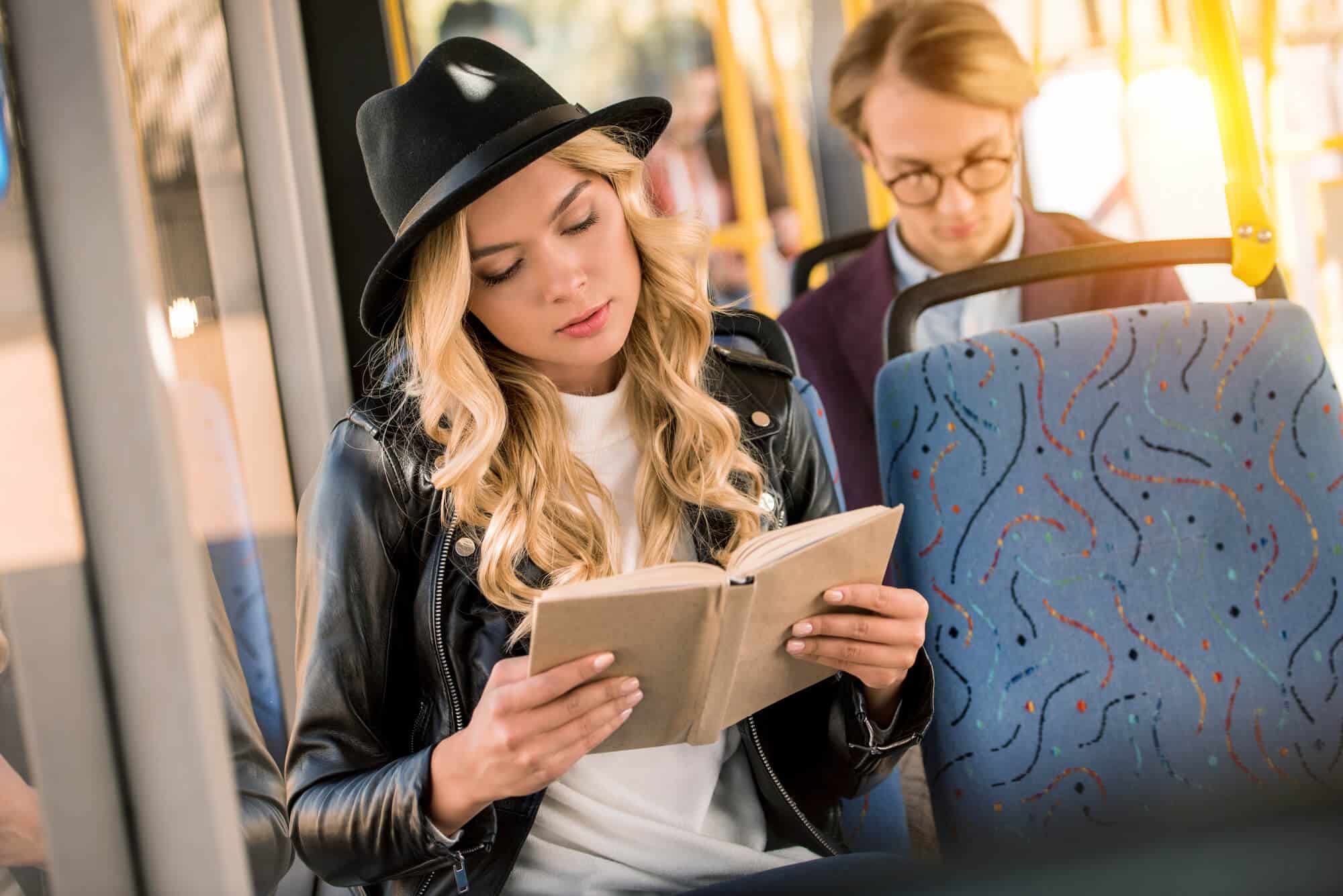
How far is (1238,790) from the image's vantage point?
1332mm

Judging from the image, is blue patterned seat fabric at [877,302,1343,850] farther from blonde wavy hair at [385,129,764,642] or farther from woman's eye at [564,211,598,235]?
woman's eye at [564,211,598,235]

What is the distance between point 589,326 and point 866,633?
1.50ft

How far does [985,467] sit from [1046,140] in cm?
328

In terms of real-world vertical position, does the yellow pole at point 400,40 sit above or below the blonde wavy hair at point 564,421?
above

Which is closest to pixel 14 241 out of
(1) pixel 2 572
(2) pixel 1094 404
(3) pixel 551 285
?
(1) pixel 2 572

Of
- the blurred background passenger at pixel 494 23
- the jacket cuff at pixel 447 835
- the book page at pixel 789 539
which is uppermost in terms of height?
the blurred background passenger at pixel 494 23

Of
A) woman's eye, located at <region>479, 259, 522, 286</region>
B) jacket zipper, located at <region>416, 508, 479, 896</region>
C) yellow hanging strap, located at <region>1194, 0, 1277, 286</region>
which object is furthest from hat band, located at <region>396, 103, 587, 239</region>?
yellow hanging strap, located at <region>1194, 0, 1277, 286</region>

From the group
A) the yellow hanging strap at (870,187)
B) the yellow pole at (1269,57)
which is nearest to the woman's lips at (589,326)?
the yellow hanging strap at (870,187)

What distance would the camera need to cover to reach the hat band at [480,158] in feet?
3.79

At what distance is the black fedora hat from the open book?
0.46 meters

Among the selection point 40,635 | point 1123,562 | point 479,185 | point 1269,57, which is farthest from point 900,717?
point 1269,57

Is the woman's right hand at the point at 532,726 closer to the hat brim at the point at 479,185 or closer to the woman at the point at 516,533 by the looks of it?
the woman at the point at 516,533

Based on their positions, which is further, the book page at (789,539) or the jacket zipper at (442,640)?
the jacket zipper at (442,640)

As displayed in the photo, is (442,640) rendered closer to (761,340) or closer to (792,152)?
(761,340)
